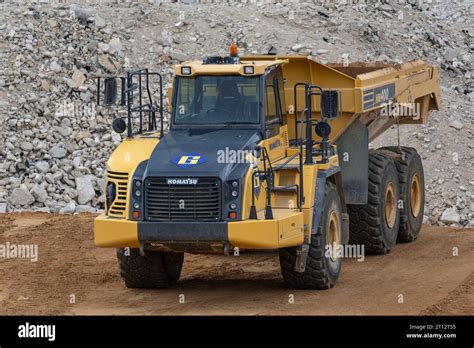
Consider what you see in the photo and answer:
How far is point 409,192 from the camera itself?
19.8m

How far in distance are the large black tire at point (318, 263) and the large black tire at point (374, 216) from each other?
8.52ft

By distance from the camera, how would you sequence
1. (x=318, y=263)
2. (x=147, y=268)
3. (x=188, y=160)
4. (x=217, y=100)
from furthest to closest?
1. (x=147, y=268)
2. (x=217, y=100)
3. (x=318, y=263)
4. (x=188, y=160)

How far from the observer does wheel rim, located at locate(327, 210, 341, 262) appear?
1549 centimetres

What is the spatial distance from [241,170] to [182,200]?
2.50 feet

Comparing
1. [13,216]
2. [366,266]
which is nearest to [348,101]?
[366,266]

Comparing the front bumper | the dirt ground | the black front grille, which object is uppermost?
the black front grille

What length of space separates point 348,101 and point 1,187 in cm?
882

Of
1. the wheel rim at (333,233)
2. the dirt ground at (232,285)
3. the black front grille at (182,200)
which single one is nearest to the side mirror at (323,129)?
the wheel rim at (333,233)

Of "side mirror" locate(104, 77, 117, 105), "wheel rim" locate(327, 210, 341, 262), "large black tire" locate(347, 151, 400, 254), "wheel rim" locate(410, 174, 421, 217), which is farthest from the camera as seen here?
"wheel rim" locate(410, 174, 421, 217)

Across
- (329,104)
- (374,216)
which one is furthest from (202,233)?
(374,216)

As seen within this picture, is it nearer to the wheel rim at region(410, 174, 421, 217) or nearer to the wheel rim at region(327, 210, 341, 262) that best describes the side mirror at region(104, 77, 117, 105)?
the wheel rim at region(327, 210, 341, 262)

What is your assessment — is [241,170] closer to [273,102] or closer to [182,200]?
[182,200]

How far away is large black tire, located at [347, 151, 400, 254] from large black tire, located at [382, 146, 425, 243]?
2.88 ft

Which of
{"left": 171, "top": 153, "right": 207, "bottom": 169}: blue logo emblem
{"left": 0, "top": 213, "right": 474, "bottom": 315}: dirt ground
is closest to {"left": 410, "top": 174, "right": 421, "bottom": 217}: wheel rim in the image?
{"left": 0, "top": 213, "right": 474, "bottom": 315}: dirt ground
